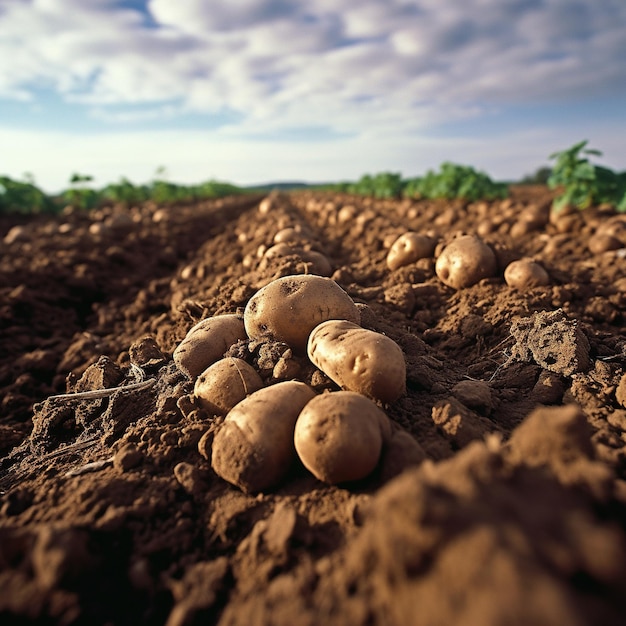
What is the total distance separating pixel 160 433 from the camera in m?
2.31

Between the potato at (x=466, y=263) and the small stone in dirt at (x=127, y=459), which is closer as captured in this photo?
the small stone in dirt at (x=127, y=459)

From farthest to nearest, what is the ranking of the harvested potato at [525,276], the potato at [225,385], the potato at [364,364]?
the harvested potato at [525,276], the potato at [225,385], the potato at [364,364]

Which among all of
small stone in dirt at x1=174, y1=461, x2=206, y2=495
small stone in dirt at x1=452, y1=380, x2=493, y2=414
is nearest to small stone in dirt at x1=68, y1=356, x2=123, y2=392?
small stone in dirt at x1=174, y1=461, x2=206, y2=495

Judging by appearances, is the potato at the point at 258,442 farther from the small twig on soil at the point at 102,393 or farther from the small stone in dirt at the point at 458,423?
the small twig on soil at the point at 102,393

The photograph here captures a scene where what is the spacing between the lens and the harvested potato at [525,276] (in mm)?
3973

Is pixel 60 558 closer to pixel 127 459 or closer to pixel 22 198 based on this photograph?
pixel 127 459

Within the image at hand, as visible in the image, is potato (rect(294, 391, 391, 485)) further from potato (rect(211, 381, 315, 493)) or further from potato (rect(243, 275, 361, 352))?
potato (rect(243, 275, 361, 352))

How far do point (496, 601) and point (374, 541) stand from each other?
0.31 meters

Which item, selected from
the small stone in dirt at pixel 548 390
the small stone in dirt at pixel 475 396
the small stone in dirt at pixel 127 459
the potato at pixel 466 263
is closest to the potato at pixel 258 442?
the small stone in dirt at pixel 127 459

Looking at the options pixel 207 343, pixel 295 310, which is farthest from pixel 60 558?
pixel 295 310

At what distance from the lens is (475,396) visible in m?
2.39

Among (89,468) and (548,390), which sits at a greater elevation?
(548,390)

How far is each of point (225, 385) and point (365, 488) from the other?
0.89 metres

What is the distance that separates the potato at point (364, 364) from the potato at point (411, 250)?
106 inches
